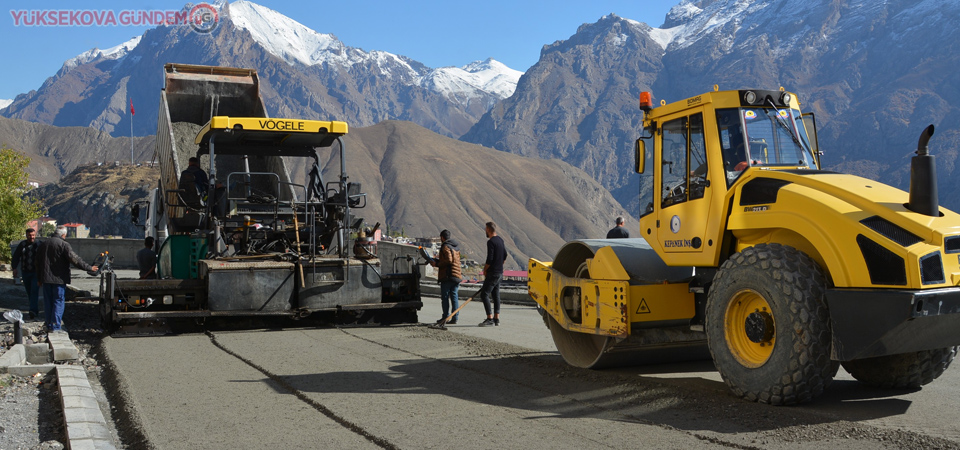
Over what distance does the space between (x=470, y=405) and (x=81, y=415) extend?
2911 millimetres

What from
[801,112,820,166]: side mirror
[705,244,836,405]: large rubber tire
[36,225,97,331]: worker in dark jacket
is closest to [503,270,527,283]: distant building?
[36,225,97,331]: worker in dark jacket

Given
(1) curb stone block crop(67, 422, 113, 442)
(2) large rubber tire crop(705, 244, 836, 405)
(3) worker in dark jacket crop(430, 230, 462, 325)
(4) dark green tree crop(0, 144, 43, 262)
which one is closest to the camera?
(1) curb stone block crop(67, 422, 113, 442)

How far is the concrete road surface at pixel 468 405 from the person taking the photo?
5387mm

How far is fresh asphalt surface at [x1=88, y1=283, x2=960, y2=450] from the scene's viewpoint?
5.39 meters

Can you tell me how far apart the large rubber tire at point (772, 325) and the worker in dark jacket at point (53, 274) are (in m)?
9.03

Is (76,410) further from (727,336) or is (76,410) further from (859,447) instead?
(859,447)

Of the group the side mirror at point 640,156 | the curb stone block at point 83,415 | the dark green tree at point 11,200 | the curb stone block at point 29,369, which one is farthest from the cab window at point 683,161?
the dark green tree at point 11,200

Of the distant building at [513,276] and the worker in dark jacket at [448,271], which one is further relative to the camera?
the distant building at [513,276]

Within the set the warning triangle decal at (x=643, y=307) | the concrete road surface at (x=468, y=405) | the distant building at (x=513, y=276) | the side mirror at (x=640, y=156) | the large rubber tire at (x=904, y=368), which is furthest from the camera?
the distant building at (x=513, y=276)

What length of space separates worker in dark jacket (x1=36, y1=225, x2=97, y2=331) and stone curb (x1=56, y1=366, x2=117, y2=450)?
4035mm

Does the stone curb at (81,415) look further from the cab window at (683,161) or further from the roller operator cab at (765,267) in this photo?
the cab window at (683,161)

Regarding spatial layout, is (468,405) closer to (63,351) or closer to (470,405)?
(470,405)

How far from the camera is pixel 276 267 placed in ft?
37.7

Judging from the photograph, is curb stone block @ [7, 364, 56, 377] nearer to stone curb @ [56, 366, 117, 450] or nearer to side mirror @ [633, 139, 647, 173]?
stone curb @ [56, 366, 117, 450]
